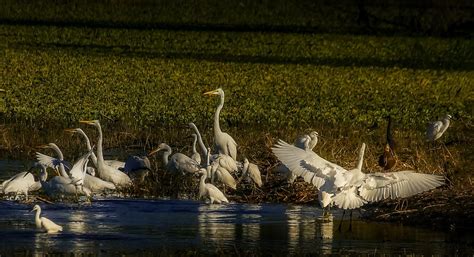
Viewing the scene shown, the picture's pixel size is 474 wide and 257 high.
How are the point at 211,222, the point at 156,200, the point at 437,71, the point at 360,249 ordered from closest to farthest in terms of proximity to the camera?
the point at 360,249 < the point at 211,222 < the point at 156,200 < the point at 437,71

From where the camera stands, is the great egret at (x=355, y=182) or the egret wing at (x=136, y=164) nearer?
the great egret at (x=355, y=182)

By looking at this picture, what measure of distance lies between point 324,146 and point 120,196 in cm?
274

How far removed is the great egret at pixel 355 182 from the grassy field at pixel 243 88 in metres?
0.73

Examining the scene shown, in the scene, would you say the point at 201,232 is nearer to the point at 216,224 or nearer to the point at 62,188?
the point at 216,224

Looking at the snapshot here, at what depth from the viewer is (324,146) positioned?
50.2 feet

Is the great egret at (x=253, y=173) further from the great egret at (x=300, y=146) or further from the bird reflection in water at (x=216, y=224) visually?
the bird reflection in water at (x=216, y=224)

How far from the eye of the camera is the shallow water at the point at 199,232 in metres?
10.5

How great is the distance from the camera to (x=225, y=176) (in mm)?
13719

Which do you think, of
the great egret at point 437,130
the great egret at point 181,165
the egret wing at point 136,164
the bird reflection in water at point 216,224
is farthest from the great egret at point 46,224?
the great egret at point 437,130

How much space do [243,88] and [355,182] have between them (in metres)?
13.0

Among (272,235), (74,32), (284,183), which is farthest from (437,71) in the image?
(272,235)

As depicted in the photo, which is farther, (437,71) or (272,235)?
(437,71)

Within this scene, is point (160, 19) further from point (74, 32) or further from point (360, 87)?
point (360, 87)

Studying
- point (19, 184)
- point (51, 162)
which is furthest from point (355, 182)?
point (51, 162)
